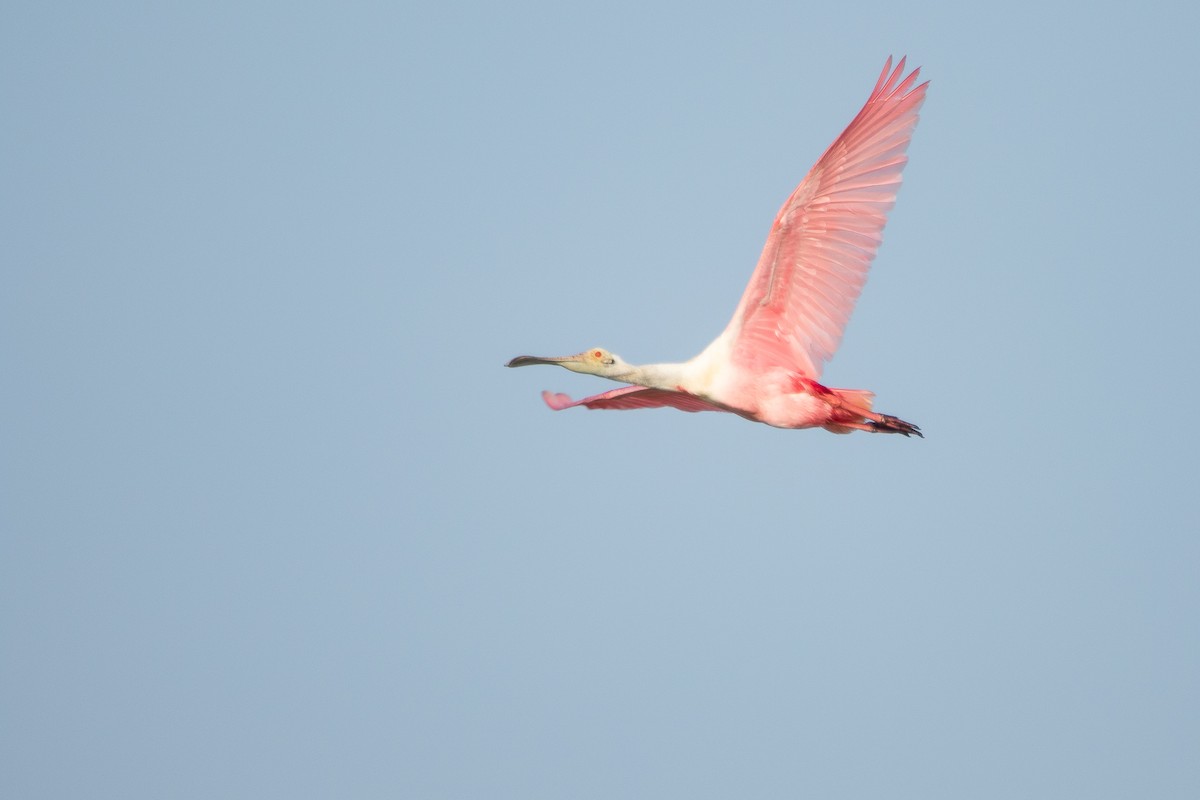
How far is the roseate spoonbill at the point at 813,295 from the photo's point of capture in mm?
15508

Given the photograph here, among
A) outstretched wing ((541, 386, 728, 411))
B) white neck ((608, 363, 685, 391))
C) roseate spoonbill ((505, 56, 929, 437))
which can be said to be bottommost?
outstretched wing ((541, 386, 728, 411))

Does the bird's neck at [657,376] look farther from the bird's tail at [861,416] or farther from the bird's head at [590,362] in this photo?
the bird's tail at [861,416]

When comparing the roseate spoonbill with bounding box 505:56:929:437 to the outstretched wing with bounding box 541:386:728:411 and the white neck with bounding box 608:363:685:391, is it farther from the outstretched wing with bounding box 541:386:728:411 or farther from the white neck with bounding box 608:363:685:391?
the outstretched wing with bounding box 541:386:728:411

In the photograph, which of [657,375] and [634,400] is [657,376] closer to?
[657,375]

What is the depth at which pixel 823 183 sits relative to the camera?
51.6 feet

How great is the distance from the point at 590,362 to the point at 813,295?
8.31ft

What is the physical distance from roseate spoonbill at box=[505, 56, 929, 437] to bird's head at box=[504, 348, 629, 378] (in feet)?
0.16

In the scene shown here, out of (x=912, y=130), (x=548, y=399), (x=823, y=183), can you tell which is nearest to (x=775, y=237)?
(x=823, y=183)

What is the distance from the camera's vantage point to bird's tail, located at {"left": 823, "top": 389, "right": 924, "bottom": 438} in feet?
51.0

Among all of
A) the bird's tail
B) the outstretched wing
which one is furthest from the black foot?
the outstretched wing

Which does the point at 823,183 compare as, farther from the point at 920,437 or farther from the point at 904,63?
the point at 920,437

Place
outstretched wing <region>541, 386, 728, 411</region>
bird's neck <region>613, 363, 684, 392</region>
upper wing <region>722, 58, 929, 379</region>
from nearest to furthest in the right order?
upper wing <region>722, 58, 929, 379</region>
bird's neck <region>613, 363, 684, 392</region>
outstretched wing <region>541, 386, 728, 411</region>

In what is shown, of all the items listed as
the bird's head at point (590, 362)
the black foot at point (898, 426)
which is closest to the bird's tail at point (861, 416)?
the black foot at point (898, 426)

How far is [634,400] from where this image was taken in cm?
1816
